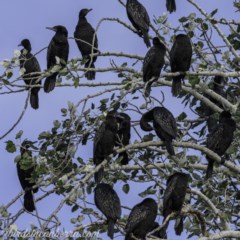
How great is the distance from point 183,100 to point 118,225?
9.39 ft

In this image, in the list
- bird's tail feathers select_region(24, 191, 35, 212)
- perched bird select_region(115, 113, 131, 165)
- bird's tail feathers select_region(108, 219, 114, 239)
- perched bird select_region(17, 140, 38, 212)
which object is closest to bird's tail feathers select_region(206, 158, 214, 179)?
bird's tail feathers select_region(108, 219, 114, 239)

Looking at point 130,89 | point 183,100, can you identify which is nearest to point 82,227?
point 130,89

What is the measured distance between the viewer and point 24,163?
8602mm

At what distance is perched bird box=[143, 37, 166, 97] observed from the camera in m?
9.67

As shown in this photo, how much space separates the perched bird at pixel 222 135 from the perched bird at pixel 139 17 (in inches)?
75.8

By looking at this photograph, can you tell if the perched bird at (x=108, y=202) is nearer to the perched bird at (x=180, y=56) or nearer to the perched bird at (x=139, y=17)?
the perched bird at (x=180, y=56)

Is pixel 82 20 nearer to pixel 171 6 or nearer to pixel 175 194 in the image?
pixel 171 6

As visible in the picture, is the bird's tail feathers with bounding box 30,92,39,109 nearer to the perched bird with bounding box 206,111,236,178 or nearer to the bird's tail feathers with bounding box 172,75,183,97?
the bird's tail feathers with bounding box 172,75,183,97

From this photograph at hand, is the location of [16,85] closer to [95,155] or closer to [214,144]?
[95,155]

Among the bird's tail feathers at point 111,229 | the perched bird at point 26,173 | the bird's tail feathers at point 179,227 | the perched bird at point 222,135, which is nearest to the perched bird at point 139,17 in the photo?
the perched bird at point 222,135

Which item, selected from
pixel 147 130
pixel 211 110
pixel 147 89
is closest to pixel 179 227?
pixel 147 130

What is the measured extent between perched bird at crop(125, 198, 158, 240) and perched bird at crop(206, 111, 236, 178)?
0.96 m

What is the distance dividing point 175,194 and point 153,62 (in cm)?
191

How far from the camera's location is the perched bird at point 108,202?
8.61 meters
